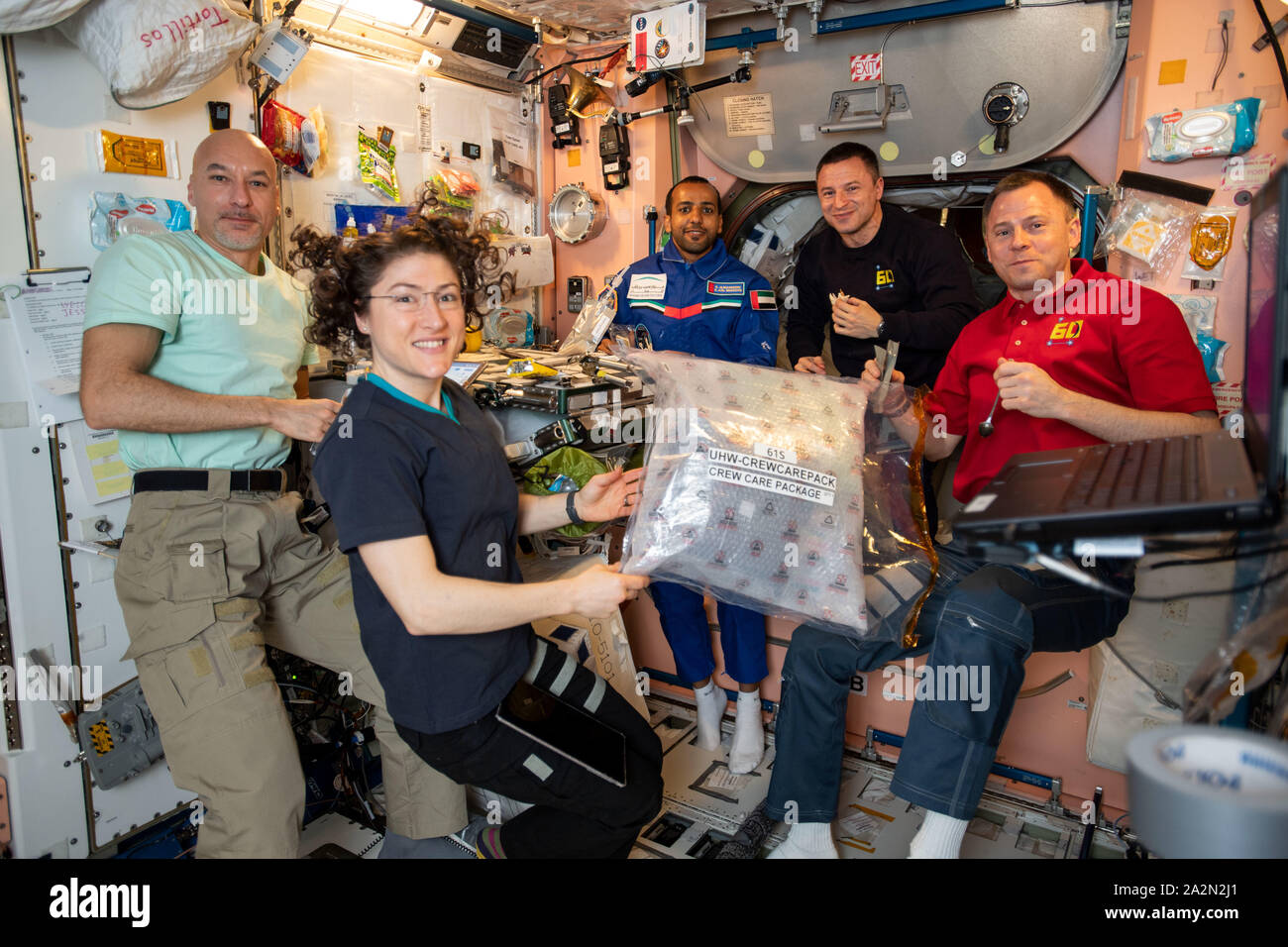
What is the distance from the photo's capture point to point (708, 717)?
298cm

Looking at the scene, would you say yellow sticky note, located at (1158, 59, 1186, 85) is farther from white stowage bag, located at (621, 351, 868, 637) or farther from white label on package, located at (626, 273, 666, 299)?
white label on package, located at (626, 273, 666, 299)

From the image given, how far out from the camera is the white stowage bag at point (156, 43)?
217cm

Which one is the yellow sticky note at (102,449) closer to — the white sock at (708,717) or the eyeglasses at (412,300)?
the eyeglasses at (412,300)

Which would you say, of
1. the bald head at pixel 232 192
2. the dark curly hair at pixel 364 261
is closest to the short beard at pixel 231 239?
the bald head at pixel 232 192

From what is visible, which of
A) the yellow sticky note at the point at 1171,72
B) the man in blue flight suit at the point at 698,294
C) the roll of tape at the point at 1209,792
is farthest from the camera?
the man in blue flight suit at the point at 698,294

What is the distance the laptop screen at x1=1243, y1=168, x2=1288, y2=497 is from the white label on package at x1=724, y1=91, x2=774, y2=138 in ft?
7.93

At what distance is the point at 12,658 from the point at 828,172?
2.97 meters

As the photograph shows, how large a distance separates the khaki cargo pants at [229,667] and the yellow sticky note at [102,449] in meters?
0.33

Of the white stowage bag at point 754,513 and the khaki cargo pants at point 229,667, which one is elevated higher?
the white stowage bag at point 754,513

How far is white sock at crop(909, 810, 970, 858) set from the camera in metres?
1.85

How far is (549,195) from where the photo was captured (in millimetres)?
4199

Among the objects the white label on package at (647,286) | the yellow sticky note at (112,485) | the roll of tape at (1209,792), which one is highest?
the white label on package at (647,286)

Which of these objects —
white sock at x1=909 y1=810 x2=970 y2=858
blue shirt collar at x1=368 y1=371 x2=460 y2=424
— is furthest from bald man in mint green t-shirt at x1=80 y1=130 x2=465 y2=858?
white sock at x1=909 y1=810 x2=970 y2=858

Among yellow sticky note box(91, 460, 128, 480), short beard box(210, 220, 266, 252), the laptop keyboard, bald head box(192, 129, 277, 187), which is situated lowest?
yellow sticky note box(91, 460, 128, 480)
